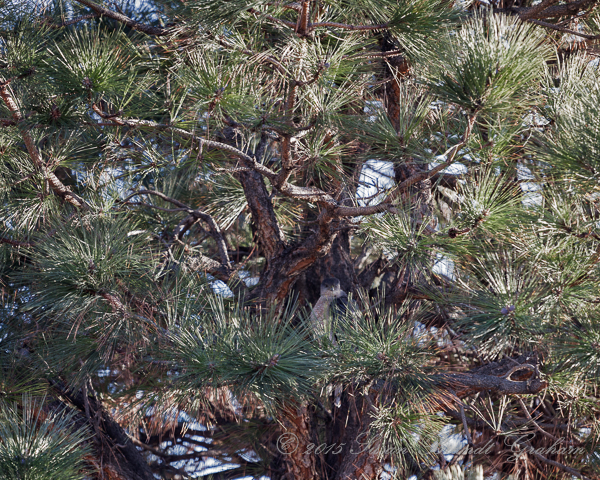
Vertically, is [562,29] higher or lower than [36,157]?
higher

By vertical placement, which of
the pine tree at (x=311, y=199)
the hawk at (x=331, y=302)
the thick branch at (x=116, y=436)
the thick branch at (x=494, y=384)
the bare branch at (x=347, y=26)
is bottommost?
the thick branch at (x=116, y=436)

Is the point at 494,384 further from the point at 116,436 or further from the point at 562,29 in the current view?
the point at 116,436

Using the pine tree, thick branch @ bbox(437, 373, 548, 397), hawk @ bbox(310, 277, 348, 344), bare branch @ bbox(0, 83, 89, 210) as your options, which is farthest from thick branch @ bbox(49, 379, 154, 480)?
thick branch @ bbox(437, 373, 548, 397)

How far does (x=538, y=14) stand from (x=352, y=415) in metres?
1.40

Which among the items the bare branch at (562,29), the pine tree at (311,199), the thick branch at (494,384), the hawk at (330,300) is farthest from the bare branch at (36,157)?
the bare branch at (562,29)

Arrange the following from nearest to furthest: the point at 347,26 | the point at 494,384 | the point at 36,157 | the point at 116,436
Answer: the point at 347,26 < the point at 36,157 < the point at 494,384 < the point at 116,436

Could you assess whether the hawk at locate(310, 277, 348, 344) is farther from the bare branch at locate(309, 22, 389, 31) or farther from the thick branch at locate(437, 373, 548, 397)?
the bare branch at locate(309, 22, 389, 31)

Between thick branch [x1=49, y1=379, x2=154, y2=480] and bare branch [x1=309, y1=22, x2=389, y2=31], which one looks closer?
bare branch [x1=309, y1=22, x2=389, y2=31]

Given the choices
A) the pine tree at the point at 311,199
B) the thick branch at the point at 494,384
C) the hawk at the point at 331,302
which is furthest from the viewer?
the hawk at the point at 331,302

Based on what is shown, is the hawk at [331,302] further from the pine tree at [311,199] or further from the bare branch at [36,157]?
the bare branch at [36,157]

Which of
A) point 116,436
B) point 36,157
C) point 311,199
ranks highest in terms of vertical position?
point 36,157

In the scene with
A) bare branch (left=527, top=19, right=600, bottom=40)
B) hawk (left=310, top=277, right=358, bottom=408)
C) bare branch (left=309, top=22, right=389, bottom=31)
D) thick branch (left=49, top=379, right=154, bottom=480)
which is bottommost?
thick branch (left=49, top=379, right=154, bottom=480)

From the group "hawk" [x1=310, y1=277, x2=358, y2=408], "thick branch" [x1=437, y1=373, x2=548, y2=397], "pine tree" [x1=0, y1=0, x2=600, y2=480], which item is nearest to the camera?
"pine tree" [x1=0, y1=0, x2=600, y2=480]

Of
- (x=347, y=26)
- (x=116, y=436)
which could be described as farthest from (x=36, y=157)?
(x=116, y=436)
